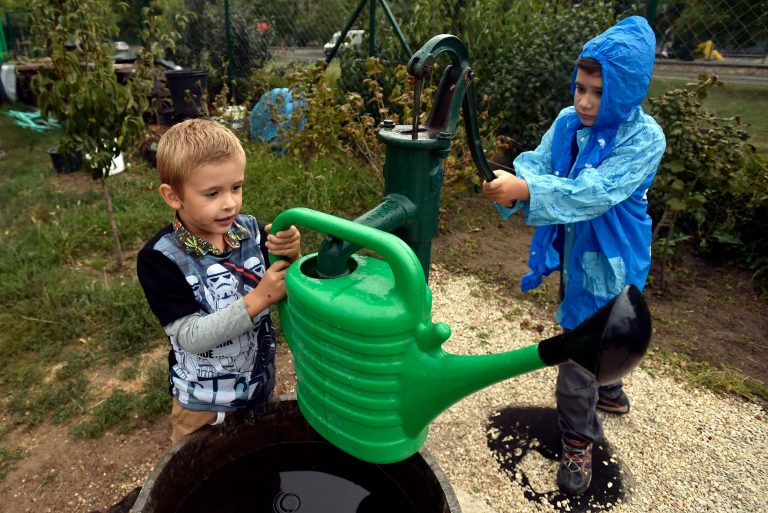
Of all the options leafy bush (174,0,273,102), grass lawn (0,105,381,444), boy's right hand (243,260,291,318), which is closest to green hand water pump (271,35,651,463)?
boy's right hand (243,260,291,318)

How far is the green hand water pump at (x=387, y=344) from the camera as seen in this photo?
2.36ft

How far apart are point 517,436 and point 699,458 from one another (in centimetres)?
82

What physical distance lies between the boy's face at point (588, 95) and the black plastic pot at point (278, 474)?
1298 mm

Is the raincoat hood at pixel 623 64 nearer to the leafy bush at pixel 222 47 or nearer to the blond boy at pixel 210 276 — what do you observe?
the blond boy at pixel 210 276

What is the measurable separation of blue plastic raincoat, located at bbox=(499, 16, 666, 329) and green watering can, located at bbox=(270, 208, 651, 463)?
87 cm

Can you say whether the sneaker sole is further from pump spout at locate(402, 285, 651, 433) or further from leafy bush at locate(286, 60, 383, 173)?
leafy bush at locate(286, 60, 383, 173)

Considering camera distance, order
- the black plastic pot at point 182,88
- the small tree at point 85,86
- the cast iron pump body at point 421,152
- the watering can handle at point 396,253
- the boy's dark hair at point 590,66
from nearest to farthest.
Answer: the watering can handle at point 396,253
the cast iron pump body at point 421,152
the boy's dark hair at point 590,66
the small tree at point 85,86
the black plastic pot at point 182,88

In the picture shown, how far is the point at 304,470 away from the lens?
152 centimetres

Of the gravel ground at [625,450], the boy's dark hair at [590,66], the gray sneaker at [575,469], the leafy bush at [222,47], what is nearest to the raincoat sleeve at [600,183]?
the boy's dark hair at [590,66]

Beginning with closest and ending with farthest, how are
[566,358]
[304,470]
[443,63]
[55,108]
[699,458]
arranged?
[566,358] < [304,470] < [699,458] < [55,108] < [443,63]

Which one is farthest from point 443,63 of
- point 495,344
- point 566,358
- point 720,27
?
point 566,358

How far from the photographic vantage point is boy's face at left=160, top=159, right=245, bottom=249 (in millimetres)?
1287

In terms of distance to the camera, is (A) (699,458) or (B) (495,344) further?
(B) (495,344)

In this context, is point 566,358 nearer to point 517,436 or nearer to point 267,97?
point 517,436
